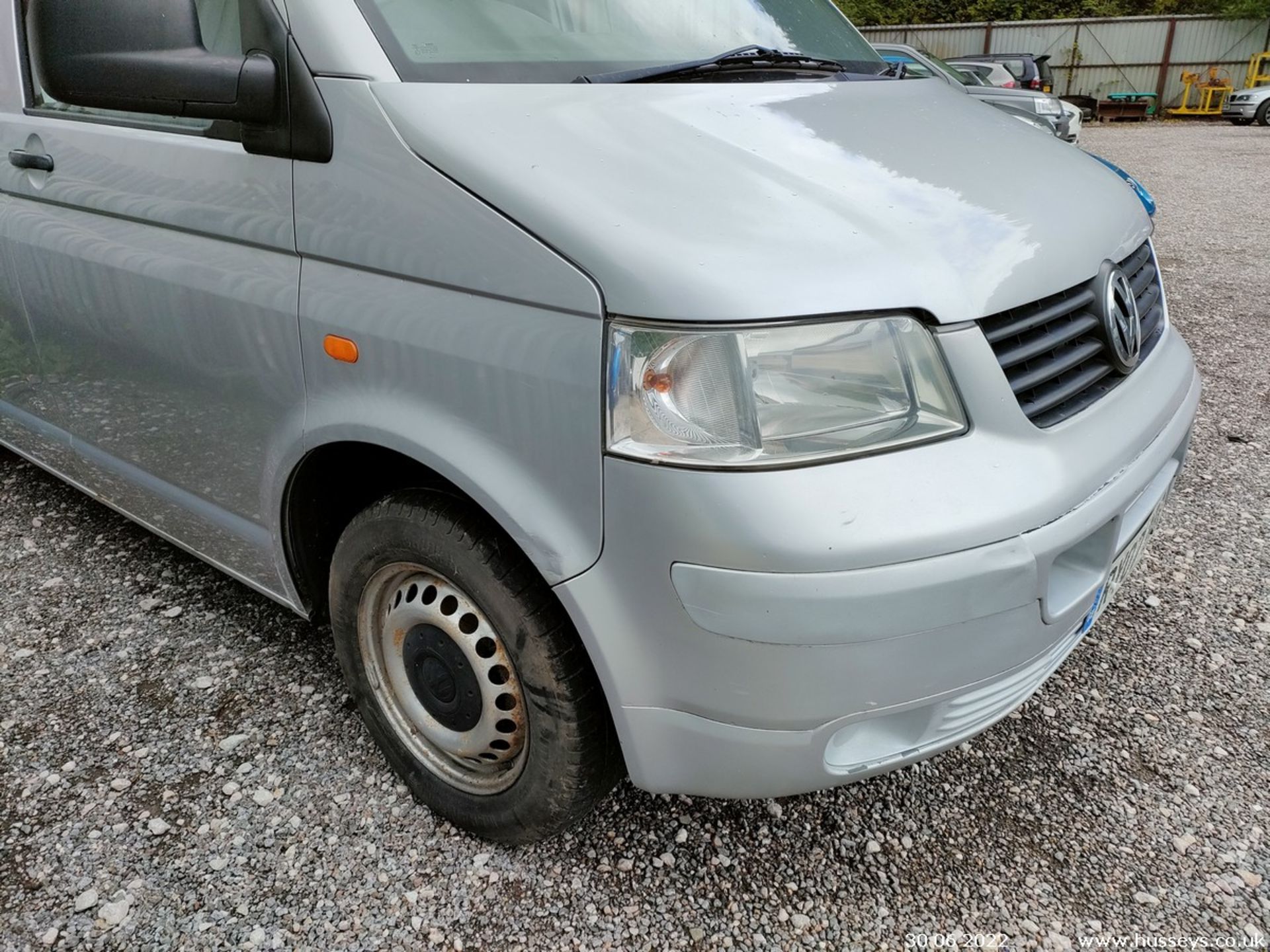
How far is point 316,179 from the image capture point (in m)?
1.65

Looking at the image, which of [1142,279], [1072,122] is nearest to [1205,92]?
[1072,122]

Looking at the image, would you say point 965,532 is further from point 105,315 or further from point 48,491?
point 48,491

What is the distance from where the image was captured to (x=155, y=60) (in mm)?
1645

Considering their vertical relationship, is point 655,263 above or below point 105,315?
above

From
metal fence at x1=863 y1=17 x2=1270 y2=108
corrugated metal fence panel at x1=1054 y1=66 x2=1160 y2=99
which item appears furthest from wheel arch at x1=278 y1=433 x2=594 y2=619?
corrugated metal fence panel at x1=1054 y1=66 x2=1160 y2=99

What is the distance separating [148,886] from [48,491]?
87.3 inches

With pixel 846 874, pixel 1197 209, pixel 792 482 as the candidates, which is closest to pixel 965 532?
pixel 792 482

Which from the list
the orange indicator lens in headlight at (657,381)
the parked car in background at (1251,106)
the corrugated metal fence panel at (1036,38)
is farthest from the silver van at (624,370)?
the corrugated metal fence panel at (1036,38)

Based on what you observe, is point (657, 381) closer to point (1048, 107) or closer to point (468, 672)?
point (468, 672)

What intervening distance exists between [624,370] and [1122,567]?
3.62ft

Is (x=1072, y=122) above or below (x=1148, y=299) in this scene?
below

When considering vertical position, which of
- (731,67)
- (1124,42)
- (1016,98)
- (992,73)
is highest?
(731,67)

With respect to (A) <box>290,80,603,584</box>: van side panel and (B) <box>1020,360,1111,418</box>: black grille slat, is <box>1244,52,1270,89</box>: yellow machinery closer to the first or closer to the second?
(B) <box>1020,360,1111,418</box>: black grille slat

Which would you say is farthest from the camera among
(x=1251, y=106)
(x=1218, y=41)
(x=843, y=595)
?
(x=1218, y=41)
